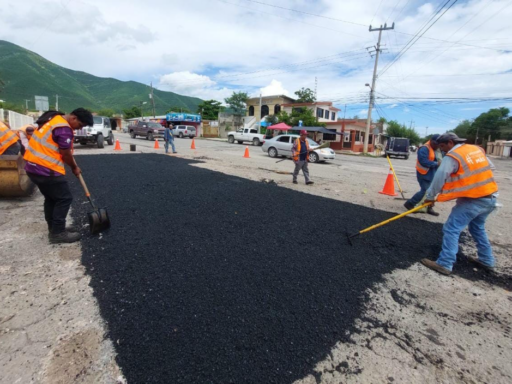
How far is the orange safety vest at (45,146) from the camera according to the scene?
305 cm

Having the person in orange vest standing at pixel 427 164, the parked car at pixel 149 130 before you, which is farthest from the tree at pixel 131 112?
the person in orange vest standing at pixel 427 164

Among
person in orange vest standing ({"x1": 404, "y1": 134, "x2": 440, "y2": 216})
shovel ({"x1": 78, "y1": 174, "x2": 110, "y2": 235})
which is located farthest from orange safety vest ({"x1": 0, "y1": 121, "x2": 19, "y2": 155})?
person in orange vest standing ({"x1": 404, "y1": 134, "x2": 440, "y2": 216})

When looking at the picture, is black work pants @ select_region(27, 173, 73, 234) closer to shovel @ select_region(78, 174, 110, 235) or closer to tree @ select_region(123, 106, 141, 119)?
shovel @ select_region(78, 174, 110, 235)

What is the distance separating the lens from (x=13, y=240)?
335 cm

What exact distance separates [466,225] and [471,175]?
1.84 ft

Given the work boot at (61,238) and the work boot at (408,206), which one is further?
the work boot at (408,206)

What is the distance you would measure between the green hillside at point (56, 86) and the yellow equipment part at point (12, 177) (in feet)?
242

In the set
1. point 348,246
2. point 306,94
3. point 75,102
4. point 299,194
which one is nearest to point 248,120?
point 306,94

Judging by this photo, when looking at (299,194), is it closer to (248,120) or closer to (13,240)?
(13,240)

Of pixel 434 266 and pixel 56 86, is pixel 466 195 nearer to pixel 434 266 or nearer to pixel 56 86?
pixel 434 266

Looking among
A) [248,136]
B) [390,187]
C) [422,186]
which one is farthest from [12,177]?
[248,136]

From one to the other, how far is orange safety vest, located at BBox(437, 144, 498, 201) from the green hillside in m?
79.6

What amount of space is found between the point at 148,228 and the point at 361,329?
2852mm

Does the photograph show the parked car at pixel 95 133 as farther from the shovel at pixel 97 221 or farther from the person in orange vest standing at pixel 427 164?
the person in orange vest standing at pixel 427 164
